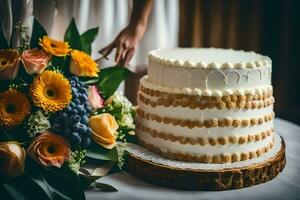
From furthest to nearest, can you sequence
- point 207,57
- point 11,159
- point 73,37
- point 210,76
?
point 207,57, point 73,37, point 210,76, point 11,159

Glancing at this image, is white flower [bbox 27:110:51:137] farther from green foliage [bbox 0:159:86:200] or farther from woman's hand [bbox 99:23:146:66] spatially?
woman's hand [bbox 99:23:146:66]

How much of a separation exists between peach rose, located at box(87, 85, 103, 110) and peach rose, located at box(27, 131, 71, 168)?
0.16 m

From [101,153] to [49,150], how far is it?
0.50 feet

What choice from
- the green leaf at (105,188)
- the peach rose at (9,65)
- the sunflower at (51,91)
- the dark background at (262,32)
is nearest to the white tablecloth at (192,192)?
the green leaf at (105,188)

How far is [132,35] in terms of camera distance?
2100 mm

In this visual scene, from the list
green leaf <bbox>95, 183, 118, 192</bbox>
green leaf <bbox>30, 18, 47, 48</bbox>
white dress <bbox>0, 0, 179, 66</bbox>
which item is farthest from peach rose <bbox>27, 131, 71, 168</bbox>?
white dress <bbox>0, 0, 179, 66</bbox>

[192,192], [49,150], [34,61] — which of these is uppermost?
[34,61]

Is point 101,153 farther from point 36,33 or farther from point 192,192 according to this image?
point 36,33

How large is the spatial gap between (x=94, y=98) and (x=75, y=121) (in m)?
0.14

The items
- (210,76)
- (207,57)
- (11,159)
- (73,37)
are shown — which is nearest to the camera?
(11,159)

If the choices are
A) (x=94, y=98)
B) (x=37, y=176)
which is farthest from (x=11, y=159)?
(x=94, y=98)

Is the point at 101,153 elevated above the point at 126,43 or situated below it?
below

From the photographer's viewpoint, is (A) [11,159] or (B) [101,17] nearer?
(A) [11,159]

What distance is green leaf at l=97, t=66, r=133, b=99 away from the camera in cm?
146
